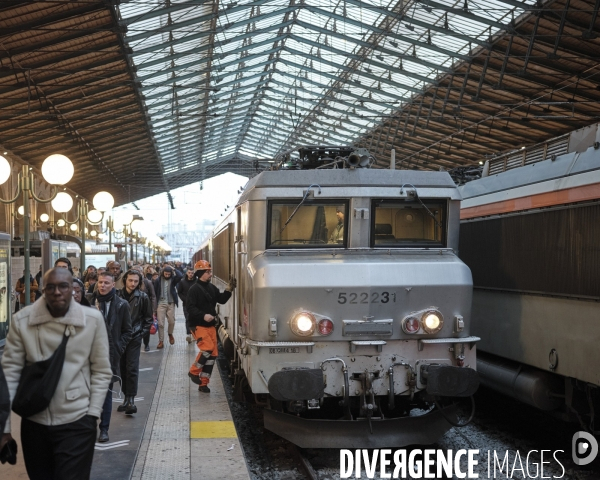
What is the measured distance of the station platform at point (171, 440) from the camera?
6.80m

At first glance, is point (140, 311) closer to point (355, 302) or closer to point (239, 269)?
point (239, 269)

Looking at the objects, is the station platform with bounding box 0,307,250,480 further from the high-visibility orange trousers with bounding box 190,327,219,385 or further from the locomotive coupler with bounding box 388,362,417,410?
the locomotive coupler with bounding box 388,362,417,410

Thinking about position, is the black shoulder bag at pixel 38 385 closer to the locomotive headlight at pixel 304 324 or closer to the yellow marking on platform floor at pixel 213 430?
the locomotive headlight at pixel 304 324

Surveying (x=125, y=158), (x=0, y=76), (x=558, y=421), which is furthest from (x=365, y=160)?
(x=125, y=158)

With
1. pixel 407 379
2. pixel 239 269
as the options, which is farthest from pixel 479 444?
pixel 239 269

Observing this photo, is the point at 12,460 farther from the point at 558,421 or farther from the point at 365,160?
the point at 558,421

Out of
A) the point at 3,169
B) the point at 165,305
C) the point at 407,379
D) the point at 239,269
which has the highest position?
the point at 3,169

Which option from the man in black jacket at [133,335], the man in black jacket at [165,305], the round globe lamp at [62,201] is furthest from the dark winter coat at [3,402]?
the man in black jacket at [165,305]

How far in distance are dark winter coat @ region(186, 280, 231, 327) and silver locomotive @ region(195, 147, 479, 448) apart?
97.6 inches

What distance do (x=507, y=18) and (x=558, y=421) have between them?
43.9 ft

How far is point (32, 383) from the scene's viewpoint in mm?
4324

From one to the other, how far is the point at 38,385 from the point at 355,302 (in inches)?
143

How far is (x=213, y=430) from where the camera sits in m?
8.34

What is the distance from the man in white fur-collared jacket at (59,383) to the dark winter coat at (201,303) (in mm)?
5909
